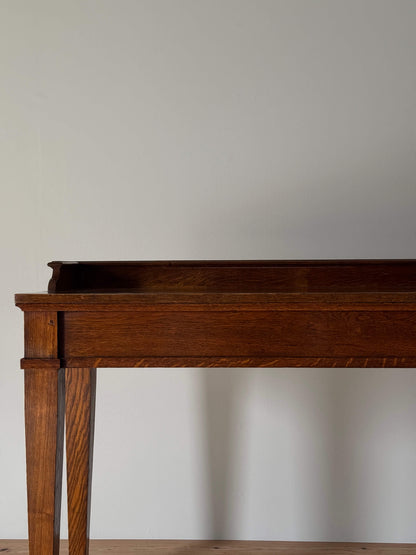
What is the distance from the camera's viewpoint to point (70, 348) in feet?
4.00

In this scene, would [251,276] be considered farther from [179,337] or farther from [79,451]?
[79,451]

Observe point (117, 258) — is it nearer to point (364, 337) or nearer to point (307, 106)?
point (307, 106)

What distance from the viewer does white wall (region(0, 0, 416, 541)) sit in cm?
200

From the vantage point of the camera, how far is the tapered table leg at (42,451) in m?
1.21

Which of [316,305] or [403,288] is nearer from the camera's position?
[316,305]

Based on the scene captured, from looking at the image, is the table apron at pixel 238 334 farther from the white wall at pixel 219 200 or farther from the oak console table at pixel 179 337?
the white wall at pixel 219 200

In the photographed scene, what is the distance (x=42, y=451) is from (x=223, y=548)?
1013mm

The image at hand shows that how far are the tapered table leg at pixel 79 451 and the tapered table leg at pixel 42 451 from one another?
43cm

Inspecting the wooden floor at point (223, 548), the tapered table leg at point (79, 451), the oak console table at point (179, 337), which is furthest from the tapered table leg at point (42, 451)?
the wooden floor at point (223, 548)

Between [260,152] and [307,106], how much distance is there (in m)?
0.20

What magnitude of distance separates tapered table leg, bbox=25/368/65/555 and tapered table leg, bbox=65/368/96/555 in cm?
43

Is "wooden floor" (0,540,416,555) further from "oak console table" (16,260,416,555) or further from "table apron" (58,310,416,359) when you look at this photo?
"table apron" (58,310,416,359)

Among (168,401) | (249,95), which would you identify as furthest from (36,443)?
(249,95)

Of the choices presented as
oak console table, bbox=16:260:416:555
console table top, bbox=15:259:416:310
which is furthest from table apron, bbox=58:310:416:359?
console table top, bbox=15:259:416:310
